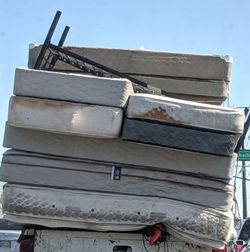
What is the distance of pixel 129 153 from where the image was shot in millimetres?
4496

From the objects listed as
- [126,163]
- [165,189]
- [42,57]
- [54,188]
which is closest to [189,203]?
[165,189]

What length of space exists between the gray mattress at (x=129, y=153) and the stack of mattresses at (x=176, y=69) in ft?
2.80

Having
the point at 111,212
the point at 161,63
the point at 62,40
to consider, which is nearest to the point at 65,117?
the point at 111,212

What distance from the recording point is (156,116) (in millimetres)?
4328

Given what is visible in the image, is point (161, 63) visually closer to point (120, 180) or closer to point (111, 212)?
point (120, 180)

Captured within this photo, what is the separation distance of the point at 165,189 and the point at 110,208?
0.43 m

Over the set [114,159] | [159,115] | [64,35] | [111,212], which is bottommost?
[111,212]

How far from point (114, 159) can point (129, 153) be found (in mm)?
118

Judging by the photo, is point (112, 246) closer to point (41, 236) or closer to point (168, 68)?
point (41, 236)

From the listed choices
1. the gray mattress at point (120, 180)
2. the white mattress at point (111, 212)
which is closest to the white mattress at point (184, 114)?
the gray mattress at point (120, 180)

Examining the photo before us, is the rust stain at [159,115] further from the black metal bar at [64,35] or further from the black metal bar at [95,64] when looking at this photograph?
the black metal bar at [64,35]

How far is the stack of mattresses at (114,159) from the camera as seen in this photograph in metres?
4.32

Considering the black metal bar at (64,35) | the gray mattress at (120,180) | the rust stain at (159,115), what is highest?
the black metal bar at (64,35)

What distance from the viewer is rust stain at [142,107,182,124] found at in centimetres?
432
